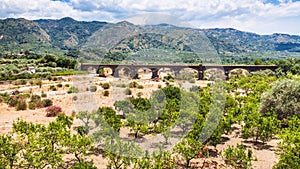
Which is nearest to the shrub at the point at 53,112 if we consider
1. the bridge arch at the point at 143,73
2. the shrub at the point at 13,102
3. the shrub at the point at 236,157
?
the shrub at the point at 13,102

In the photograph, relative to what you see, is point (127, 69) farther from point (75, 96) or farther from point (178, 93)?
point (178, 93)

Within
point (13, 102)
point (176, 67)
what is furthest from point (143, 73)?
point (13, 102)

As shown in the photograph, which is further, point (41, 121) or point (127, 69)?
point (127, 69)

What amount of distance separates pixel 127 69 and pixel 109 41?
29.6 metres

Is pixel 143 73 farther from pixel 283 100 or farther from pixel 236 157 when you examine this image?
pixel 236 157

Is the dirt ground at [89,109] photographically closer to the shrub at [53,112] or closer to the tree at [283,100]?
the shrub at [53,112]

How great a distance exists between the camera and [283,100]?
2925 cm

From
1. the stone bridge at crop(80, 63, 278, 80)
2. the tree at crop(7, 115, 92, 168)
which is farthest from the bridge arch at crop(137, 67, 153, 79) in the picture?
the tree at crop(7, 115, 92, 168)

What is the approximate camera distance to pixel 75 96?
45.5 meters

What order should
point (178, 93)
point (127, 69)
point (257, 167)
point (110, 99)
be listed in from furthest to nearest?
point (127, 69)
point (110, 99)
point (178, 93)
point (257, 167)

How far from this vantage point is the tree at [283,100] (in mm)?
28375

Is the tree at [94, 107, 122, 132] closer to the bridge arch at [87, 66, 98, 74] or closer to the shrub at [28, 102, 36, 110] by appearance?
the shrub at [28, 102, 36, 110]

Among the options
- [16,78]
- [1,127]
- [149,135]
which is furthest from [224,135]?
[16,78]

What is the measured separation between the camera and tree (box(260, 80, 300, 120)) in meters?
28.4
